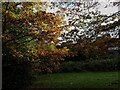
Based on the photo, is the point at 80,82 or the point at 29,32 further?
the point at 80,82

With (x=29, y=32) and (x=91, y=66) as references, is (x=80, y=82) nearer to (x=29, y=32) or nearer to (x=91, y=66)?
(x=29, y=32)

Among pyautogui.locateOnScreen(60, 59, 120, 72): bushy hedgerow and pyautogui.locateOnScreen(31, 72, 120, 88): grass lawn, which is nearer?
pyautogui.locateOnScreen(31, 72, 120, 88): grass lawn

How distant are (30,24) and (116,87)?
4.88 meters

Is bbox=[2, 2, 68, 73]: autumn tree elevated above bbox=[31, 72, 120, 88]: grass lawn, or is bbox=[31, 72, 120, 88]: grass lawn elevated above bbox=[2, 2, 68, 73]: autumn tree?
bbox=[2, 2, 68, 73]: autumn tree

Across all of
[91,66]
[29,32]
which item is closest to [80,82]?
[29,32]

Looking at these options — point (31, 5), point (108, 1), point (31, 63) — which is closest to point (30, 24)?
point (31, 5)

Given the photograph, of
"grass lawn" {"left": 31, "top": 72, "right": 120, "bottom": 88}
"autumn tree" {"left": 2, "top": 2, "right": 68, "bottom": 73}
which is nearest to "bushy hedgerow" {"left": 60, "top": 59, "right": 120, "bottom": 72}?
"grass lawn" {"left": 31, "top": 72, "right": 120, "bottom": 88}

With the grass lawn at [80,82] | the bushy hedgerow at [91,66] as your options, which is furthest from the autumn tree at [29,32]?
the bushy hedgerow at [91,66]

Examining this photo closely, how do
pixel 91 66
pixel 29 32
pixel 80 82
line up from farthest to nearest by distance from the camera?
pixel 91 66
pixel 80 82
pixel 29 32

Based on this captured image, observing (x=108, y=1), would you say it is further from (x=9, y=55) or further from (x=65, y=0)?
(x=9, y=55)

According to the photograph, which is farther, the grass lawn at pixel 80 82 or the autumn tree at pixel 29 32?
the grass lawn at pixel 80 82

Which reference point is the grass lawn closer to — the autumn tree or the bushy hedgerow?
the autumn tree

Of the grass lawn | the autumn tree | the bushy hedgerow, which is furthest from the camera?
the bushy hedgerow

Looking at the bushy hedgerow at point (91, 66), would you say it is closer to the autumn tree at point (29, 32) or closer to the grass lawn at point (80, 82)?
the grass lawn at point (80, 82)
